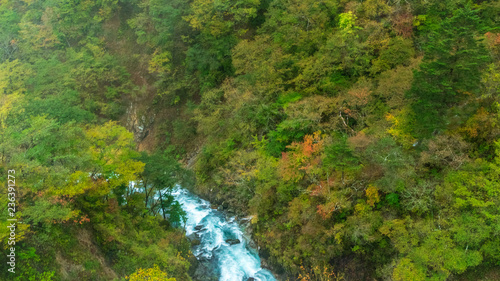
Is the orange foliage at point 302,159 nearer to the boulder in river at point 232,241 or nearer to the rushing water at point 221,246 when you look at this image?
the rushing water at point 221,246

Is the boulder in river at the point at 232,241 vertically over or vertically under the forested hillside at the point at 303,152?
under

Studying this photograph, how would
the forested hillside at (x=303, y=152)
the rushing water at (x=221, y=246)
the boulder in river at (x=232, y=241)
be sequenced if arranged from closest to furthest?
the forested hillside at (x=303, y=152) → the rushing water at (x=221, y=246) → the boulder in river at (x=232, y=241)

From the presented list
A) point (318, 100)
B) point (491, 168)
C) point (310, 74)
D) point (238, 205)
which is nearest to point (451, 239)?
point (491, 168)

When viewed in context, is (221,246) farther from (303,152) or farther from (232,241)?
(303,152)

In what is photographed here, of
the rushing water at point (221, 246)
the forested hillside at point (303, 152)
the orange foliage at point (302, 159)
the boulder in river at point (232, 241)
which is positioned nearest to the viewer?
the forested hillside at point (303, 152)

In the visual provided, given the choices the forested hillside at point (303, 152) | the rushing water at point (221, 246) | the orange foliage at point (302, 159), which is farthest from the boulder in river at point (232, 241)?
the orange foliage at point (302, 159)

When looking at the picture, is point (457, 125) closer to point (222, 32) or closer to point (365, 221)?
point (365, 221)

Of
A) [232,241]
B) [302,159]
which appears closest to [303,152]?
[302,159]
